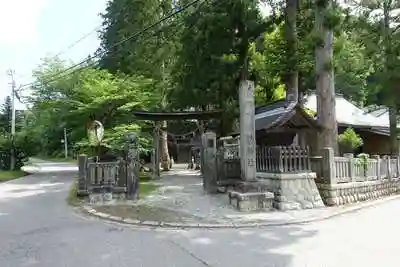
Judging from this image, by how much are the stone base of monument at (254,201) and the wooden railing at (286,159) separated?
968mm

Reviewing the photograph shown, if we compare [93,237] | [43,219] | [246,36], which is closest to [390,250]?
[93,237]

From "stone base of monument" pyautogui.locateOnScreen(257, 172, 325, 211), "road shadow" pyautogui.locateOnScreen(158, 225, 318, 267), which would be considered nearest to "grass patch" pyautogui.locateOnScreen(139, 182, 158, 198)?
"stone base of monument" pyautogui.locateOnScreen(257, 172, 325, 211)

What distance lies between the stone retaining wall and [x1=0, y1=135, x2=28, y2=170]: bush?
2336cm

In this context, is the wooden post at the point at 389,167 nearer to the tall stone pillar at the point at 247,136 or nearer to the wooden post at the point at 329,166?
the wooden post at the point at 329,166

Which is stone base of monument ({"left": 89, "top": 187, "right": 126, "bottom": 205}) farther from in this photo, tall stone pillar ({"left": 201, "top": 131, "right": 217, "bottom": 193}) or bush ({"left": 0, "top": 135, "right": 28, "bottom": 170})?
bush ({"left": 0, "top": 135, "right": 28, "bottom": 170})

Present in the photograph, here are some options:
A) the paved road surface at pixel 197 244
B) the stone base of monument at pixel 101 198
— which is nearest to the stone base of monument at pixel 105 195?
the stone base of monument at pixel 101 198

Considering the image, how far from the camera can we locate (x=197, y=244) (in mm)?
8180

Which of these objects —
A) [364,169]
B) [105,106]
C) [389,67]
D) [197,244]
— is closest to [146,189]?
[105,106]

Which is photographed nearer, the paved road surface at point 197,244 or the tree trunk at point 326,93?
the paved road surface at point 197,244

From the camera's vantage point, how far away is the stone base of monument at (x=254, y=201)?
11.9 meters

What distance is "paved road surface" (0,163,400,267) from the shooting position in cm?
685

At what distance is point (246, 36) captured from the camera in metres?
19.9

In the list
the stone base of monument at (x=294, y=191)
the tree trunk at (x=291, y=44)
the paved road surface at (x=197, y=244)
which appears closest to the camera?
the paved road surface at (x=197, y=244)

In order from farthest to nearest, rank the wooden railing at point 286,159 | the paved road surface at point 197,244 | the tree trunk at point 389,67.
Result: the wooden railing at point 286,159
the tree trunk at point 389,67
the paved road surface at point 197,244
